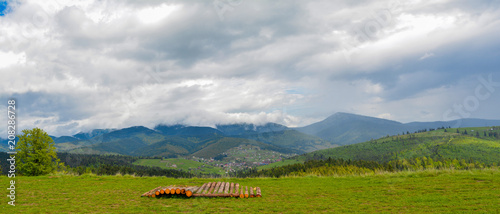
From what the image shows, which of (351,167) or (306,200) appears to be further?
(351,167)

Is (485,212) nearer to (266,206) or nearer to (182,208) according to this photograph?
(266,206)

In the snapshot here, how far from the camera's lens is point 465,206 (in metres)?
10.5

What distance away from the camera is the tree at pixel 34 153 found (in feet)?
94.2


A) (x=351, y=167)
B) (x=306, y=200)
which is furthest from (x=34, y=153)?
(x=351, y=167)

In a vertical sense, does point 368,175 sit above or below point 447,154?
above

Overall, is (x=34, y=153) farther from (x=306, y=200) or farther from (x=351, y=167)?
(x=351, y=167)

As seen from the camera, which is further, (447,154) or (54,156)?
(447,154)

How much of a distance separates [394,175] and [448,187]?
646 centimetres

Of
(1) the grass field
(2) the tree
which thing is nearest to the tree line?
(1) the grass field

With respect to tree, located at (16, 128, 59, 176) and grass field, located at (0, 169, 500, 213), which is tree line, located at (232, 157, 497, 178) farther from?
tree, located at (16, 128, 59, 176)

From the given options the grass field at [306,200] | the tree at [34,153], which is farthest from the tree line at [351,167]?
the tree at [34,153]

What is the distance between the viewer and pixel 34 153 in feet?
96.3

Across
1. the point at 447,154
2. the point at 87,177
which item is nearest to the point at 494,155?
the point at 447,154

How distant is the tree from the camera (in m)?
28.7
